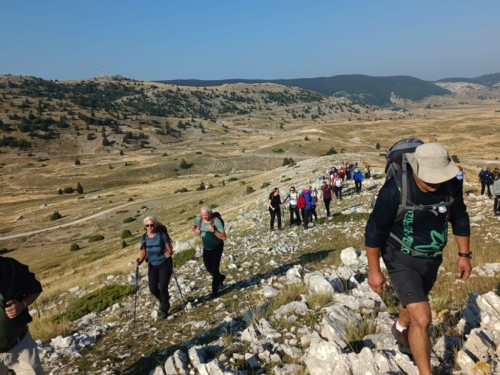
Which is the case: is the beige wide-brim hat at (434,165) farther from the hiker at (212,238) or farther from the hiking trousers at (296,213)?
the hiking trousers at (296,213)

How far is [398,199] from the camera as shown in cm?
344

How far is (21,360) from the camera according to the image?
12.9ft

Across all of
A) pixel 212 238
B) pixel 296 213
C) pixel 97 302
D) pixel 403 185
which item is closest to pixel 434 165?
pixel 403 185

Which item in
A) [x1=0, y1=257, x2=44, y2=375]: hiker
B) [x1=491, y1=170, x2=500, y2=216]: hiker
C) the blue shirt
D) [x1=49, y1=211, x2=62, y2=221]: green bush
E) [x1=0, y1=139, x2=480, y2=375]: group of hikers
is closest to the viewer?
[x1=0, y1=139, x2=480, y2=375]: group of hikers

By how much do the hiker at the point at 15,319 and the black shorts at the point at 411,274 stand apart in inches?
157

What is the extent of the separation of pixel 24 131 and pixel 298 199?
129 m

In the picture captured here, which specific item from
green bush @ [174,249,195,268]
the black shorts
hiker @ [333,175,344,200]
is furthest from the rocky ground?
hiker @ [333,175,344,200]

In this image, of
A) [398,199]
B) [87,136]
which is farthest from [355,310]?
[87,136]

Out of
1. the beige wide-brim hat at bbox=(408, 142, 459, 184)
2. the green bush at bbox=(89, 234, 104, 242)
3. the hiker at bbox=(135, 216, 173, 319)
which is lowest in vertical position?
the green bush at bbox=(89, 234, 104, 242)

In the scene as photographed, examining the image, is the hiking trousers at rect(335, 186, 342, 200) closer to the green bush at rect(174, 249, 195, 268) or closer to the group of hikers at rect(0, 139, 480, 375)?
the green bush at rect(174, 249, 195, 268)

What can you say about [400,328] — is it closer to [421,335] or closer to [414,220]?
[421,335]

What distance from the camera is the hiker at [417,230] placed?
3.34 m

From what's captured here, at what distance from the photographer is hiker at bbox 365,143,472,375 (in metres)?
3.34

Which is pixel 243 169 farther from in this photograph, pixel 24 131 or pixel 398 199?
pixel 24 131
